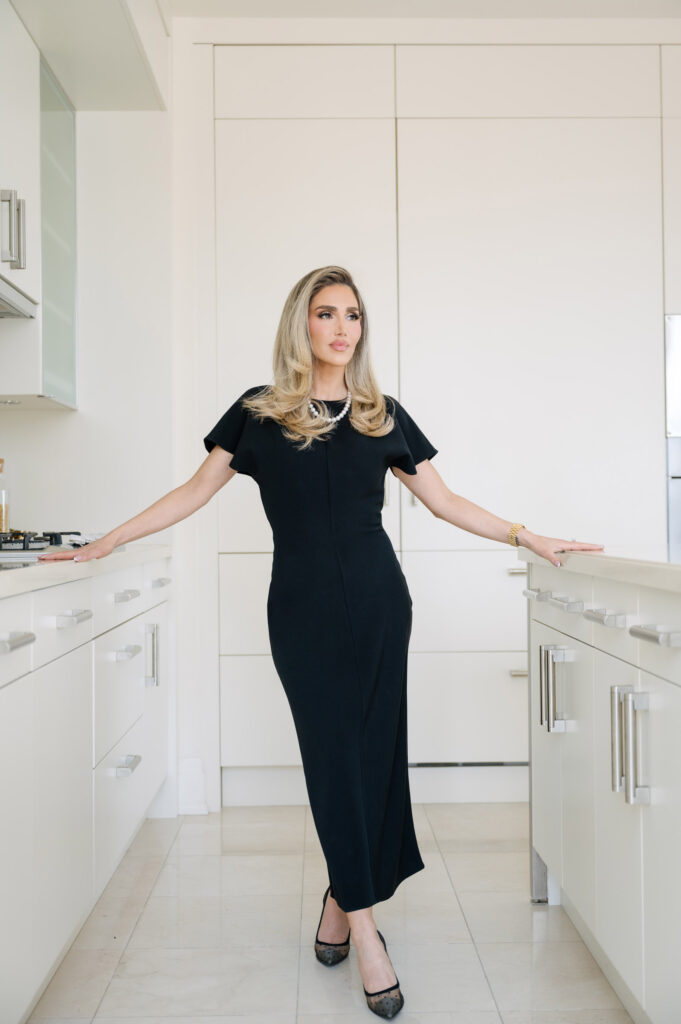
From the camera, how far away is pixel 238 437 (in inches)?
81.0

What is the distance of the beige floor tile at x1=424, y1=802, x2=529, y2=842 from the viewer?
2.98m

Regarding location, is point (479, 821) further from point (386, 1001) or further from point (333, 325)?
point (333, 325)

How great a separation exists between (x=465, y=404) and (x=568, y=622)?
1453 millimetres

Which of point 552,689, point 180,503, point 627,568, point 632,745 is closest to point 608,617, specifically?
point 627,568

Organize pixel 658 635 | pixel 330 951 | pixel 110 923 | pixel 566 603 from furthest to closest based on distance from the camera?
1. pixel 110 923
2. pixel 330 951
3. pixel 566 603
4. pixel 658 635

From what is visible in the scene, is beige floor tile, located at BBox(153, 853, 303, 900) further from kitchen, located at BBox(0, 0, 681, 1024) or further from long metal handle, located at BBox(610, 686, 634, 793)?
long metal handle, located at BBox(610, 686, 634, 793)

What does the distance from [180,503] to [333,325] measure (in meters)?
0.53

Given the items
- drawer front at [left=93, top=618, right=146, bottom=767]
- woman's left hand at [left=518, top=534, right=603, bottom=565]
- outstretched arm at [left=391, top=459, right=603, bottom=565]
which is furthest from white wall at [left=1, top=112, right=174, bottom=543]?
woman's left hand at [left=518, top=534, right=603, bottom=565]

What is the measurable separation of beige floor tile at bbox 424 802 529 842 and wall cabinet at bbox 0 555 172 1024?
99cm

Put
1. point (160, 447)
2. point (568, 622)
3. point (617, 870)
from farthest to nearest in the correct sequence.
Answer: point (160, 447) < point (568, 622) < point (617, 870)

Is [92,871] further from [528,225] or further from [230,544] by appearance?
[528,225]

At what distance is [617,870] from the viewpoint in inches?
65.7

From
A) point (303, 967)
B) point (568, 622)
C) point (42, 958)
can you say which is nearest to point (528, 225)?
point (568, 622)

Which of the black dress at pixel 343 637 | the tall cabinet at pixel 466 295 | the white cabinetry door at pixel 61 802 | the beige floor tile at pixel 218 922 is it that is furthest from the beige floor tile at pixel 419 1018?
the tall cabinet at pixel 466 295
